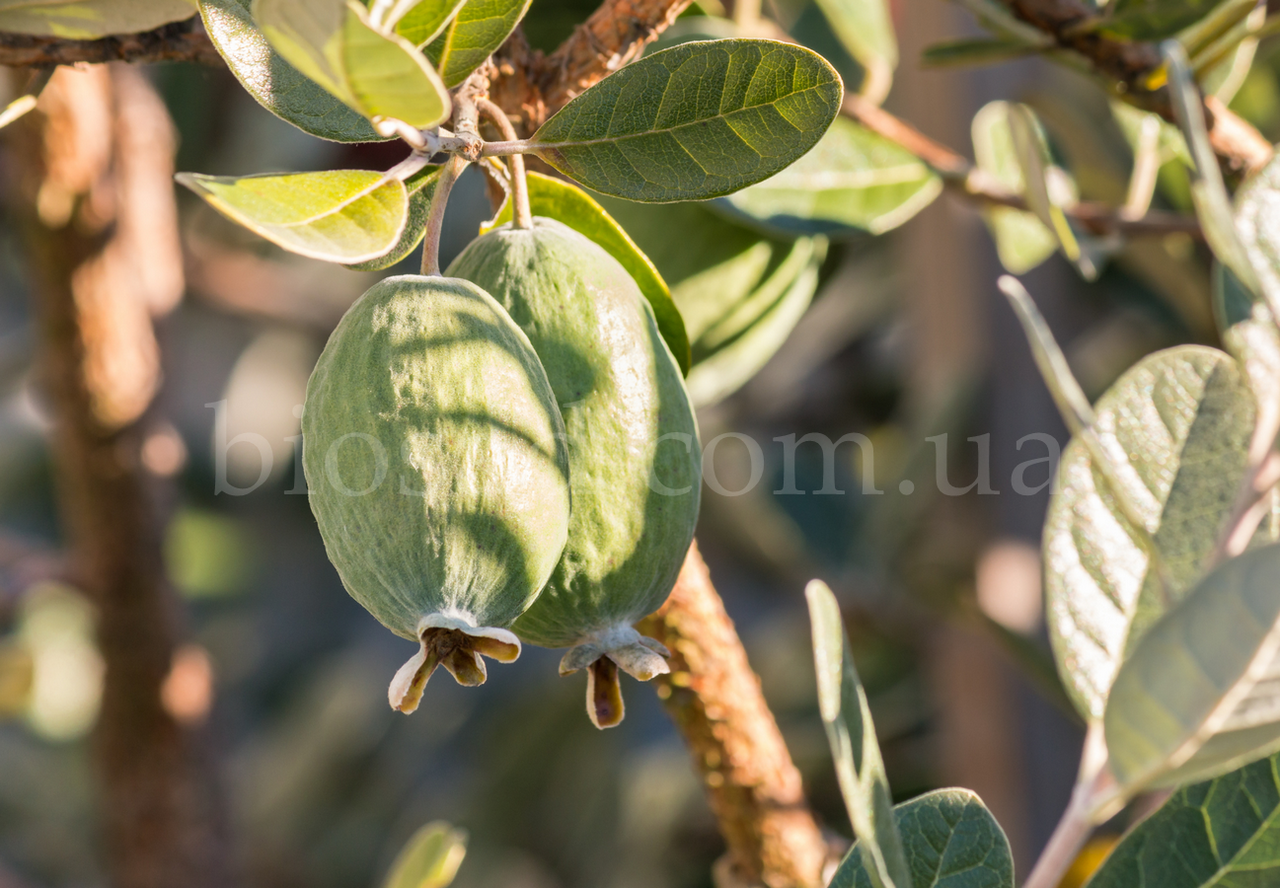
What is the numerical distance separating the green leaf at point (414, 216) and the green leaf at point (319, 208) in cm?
3

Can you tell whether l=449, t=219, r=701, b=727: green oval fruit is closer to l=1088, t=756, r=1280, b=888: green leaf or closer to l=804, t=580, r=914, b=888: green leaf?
l=804, t=580, r=914, b=888: green leaf

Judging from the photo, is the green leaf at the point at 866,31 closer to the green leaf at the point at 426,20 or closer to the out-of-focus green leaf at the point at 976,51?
the out-of-focus green leaf at the point at 976,51

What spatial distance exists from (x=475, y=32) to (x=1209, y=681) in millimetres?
300

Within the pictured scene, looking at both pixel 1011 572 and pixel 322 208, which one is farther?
pixel 1011 572

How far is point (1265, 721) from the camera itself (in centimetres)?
32

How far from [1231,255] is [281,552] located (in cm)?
172

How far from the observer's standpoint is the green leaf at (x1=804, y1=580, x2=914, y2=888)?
1.12ft

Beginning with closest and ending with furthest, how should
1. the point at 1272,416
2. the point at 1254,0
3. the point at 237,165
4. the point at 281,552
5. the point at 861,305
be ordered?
the point at 1272,416
the point at 1254,0
the point at 237,165
the point at 861,305
the point at 281,552

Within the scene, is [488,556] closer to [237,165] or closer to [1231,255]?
[1231,255]

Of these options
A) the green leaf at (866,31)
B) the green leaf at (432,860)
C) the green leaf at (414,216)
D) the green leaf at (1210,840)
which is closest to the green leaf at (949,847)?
the green leaf at (1210,840)

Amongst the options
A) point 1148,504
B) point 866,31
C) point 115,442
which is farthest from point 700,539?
point 1148,504

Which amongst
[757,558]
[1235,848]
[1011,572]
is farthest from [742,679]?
[757,558]

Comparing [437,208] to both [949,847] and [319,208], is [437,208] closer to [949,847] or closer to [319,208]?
[319,208]

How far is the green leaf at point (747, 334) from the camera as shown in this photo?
2.01 ft
